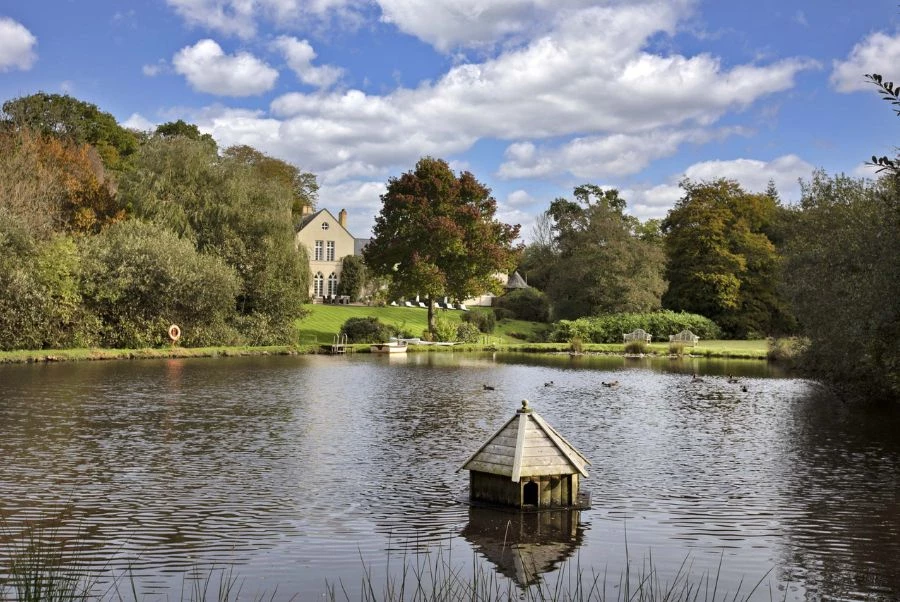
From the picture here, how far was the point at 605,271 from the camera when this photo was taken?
70875 millimetres

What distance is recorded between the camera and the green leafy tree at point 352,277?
84.4m

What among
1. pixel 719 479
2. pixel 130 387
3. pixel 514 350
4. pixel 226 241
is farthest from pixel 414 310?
pixel 719 479

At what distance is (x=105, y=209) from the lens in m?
52.9

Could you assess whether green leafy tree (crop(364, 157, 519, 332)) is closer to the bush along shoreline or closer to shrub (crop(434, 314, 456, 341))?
shrub (crop(434, 314, 456, 341))

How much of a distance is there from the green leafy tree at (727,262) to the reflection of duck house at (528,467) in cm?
6125

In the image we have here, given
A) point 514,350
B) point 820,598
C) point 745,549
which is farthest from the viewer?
point 514,350

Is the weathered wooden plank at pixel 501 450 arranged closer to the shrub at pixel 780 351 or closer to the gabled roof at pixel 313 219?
the shrub at pixel 780 351

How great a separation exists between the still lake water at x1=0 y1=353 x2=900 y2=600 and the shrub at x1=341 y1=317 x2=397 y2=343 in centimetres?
2866

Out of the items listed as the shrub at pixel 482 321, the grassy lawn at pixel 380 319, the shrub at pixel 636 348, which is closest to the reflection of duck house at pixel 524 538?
the grassy lawn at pixel 380 319

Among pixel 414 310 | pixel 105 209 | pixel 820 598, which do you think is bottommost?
pixel 820 598

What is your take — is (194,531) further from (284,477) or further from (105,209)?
(105,209)

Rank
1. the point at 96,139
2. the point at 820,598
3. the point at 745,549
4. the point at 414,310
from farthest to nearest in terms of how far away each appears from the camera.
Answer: the point at 414,310 < the point at 96,139 < the point at 745,549 < the point at 820,598

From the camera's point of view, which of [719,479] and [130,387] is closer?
[719,479]

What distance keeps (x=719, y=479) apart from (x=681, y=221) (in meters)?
63.1
